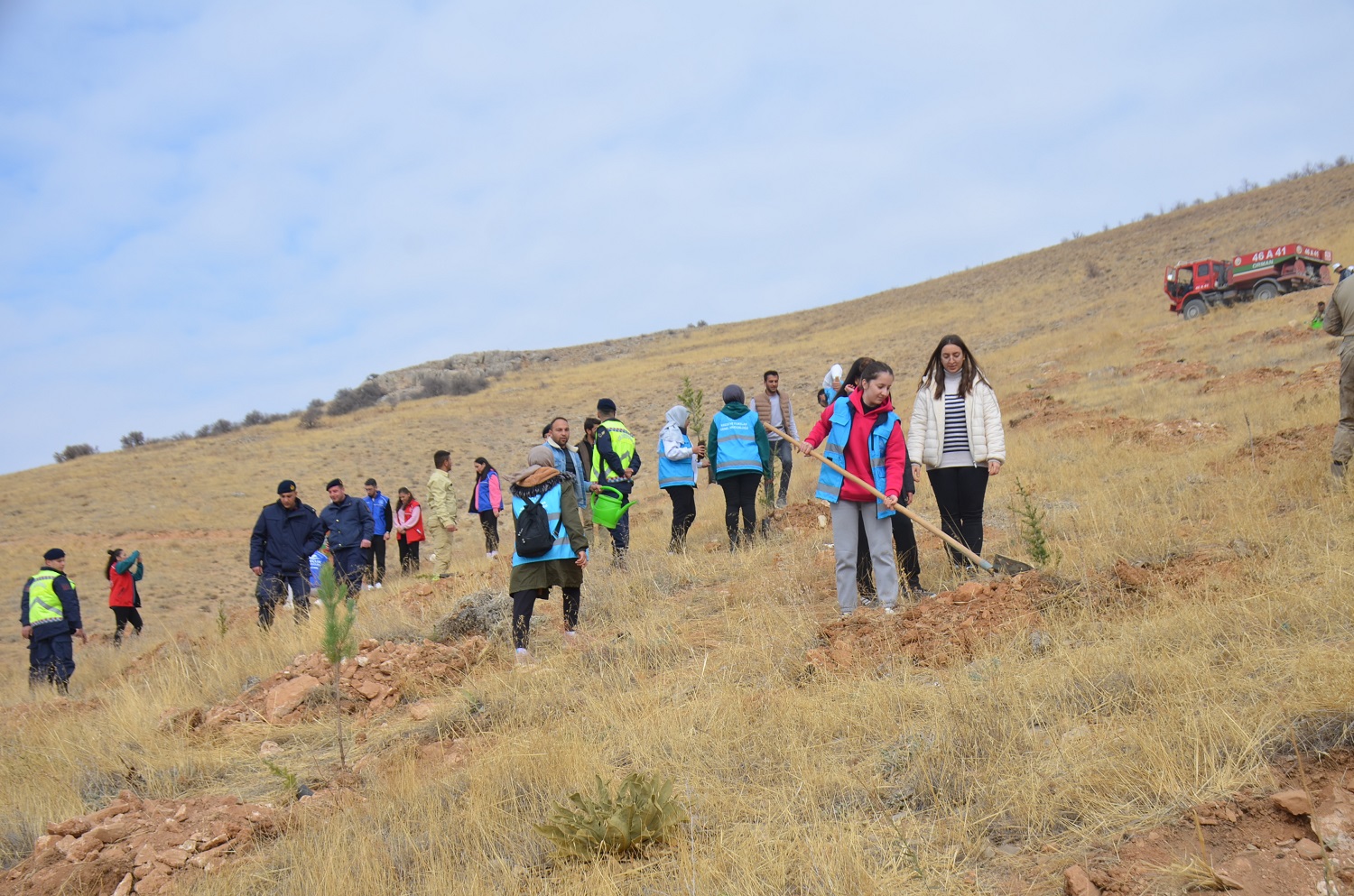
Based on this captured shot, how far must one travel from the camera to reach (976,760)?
3.52 m

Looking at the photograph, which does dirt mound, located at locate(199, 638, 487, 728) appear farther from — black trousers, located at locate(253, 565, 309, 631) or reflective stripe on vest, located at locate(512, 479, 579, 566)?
black trousers, located at locate(253, 565, 309, 631)

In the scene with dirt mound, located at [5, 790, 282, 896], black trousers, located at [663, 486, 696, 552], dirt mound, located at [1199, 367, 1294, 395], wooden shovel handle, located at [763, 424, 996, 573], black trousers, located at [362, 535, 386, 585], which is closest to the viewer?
dirt mound, located at [5, 790, 282, 896]

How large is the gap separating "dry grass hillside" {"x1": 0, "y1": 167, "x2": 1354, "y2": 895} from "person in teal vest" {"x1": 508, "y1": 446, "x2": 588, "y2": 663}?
362 millimetres

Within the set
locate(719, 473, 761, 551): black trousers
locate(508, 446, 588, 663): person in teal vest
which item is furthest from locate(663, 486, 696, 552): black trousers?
locate(508, 446, 588, 663): person in teal vest

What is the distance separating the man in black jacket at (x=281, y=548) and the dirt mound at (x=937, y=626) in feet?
21.4

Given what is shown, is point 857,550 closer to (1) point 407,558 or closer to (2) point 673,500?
(2) point 673,500

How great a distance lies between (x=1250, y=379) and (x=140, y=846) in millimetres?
15351

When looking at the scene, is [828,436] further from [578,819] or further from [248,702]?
[248,702]

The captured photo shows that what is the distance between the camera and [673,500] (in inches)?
353

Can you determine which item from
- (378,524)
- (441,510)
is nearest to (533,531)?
(441,510)

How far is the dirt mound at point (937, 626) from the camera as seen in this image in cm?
485

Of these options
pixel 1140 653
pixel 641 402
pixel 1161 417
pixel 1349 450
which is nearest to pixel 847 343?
pixel 641 402

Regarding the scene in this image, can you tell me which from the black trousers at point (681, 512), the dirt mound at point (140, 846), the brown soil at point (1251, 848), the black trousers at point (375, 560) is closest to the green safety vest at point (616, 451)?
the black trousers at point (681, 512)

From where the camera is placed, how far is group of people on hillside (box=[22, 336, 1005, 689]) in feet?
19.5
